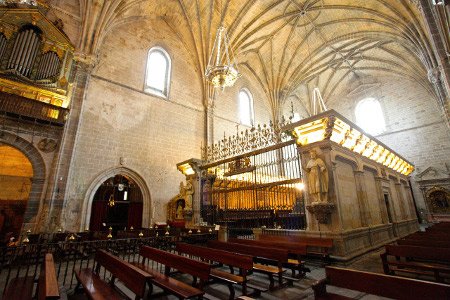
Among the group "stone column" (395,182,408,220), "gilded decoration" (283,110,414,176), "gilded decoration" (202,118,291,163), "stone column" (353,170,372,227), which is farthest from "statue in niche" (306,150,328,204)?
"stone column" (395,182,408,220)

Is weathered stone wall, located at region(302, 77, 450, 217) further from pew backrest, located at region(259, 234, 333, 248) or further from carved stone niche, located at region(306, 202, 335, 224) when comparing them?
pew backrest, located at region(259, 234, 333, 248)

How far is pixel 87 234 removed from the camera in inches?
296

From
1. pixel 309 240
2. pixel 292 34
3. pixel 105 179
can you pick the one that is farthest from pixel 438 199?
pixel 105 179

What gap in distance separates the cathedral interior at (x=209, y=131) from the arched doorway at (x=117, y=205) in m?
0.09

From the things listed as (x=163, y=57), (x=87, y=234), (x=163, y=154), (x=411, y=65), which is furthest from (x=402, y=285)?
(x=411, y=65)

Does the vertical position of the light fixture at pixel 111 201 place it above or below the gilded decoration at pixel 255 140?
below

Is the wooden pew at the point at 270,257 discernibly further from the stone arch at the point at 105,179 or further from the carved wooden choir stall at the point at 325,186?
the stone arch at the point at 105,179

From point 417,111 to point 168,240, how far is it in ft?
67.3

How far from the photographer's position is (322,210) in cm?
549

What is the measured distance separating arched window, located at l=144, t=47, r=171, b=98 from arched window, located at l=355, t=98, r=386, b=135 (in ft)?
56.0

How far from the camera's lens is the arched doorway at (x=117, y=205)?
10.8m

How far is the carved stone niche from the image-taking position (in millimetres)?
5434

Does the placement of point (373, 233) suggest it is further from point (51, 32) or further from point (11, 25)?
point (11, 25)

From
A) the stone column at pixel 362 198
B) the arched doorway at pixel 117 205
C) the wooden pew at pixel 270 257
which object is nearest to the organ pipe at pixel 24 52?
the arched doorway at pixel 117 205
